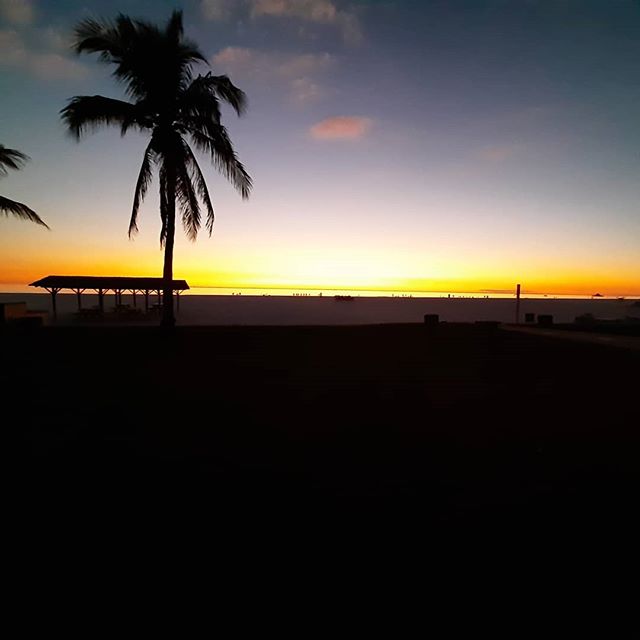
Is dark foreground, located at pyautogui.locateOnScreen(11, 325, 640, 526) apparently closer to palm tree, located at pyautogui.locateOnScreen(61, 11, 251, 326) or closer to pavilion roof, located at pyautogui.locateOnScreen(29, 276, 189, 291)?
palm tree, located at pyautogui.locateOnScreen(61, 11, 251, 326)

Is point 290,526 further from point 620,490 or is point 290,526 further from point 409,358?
point 409,358

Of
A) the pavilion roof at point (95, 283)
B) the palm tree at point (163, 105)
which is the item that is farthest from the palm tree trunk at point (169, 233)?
the pavilion roof at point (95, 283)

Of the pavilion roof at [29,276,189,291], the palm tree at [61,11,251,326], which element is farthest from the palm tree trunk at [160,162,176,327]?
the pavilion roof at [29,276,189,291]

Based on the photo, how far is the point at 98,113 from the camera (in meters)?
12.0

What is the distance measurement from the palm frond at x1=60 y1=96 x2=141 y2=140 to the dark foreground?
23.3 feet

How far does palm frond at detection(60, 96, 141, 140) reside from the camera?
460 inches

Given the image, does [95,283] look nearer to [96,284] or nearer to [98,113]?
[96,284]

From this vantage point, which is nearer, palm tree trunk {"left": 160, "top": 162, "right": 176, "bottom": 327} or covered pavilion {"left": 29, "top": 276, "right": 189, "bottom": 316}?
palm tree trunk {"left": 160, "top": 162, "right": 176, "bottom": 327}

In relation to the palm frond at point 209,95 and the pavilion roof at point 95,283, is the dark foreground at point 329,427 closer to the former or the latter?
the palm frond at point 209,95

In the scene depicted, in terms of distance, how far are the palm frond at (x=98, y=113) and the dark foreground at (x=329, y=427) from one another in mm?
7116

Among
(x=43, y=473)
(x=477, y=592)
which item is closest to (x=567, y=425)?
(x=477, y=592)

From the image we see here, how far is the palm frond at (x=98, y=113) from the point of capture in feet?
38.3

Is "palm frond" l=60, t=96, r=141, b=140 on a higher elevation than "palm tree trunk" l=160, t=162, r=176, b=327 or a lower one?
higher

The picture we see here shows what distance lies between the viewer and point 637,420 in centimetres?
636
